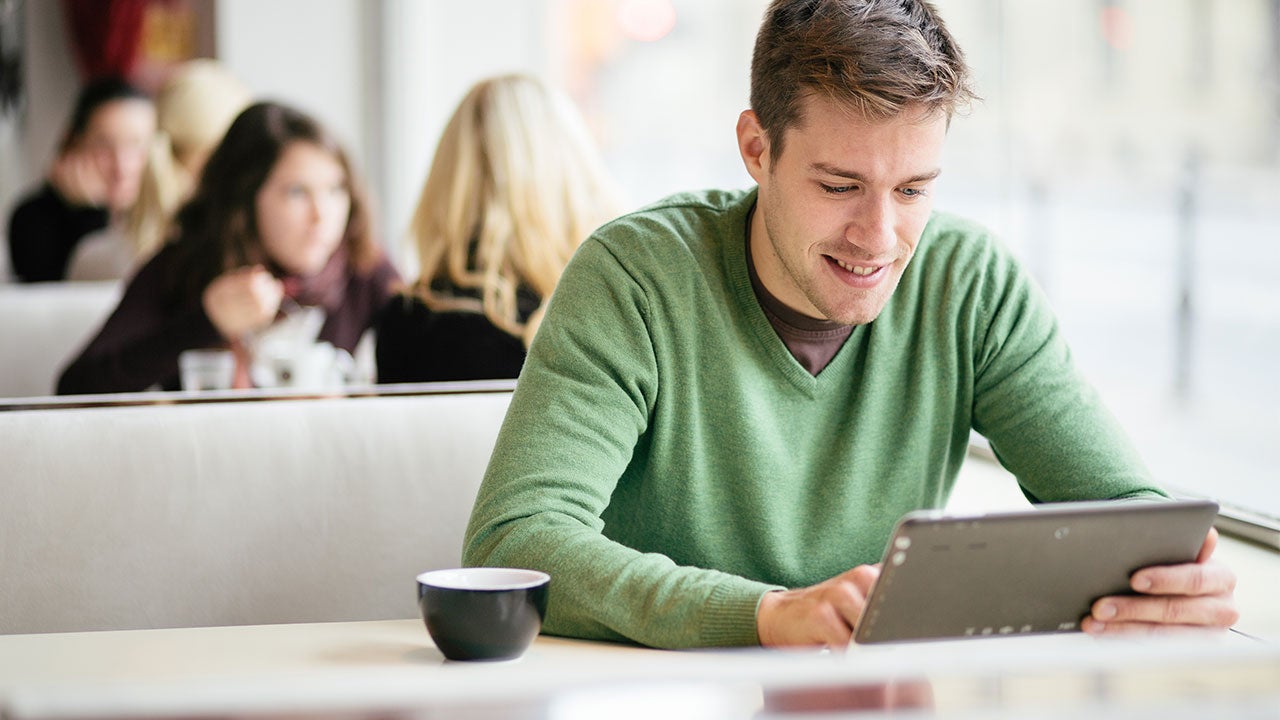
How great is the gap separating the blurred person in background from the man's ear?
127 inches

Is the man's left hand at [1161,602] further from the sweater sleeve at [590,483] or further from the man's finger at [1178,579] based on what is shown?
the sweater sleeve at [590,483]

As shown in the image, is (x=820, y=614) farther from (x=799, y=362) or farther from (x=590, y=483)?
(x=799, y=362)

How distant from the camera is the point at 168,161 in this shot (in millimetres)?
4094

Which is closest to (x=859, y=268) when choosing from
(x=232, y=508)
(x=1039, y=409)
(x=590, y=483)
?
(x=1039, y=409)

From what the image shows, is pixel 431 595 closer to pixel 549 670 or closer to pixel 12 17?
pixel 549 670

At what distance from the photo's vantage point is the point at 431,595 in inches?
40.0

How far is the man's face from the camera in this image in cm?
130

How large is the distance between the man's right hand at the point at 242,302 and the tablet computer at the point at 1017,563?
1.71 metres

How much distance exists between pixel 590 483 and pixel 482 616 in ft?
0.84

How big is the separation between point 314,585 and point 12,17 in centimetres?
680

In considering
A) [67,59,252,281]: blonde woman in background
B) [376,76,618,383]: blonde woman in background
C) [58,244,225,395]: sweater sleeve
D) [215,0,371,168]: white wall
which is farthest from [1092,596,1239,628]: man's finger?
[215,0,371,168]: white wall

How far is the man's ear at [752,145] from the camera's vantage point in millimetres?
1432

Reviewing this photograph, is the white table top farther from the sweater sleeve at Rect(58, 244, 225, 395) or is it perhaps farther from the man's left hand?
the sweater sleeve at Rect(58, 244, 225, 395)

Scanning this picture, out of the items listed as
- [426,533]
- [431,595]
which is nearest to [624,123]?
[426,533]
